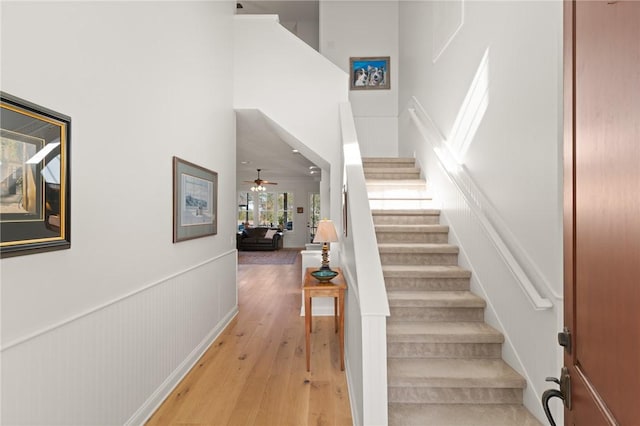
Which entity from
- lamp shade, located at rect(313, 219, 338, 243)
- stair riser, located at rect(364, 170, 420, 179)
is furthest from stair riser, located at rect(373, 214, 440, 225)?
stair riser, located at rect(364, 170, 420, 179)

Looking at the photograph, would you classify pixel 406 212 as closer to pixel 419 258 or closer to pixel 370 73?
pixel 419 258

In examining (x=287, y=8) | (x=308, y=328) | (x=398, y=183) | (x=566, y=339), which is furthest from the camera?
(x=287, y=8)

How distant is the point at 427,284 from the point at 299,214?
396 inches

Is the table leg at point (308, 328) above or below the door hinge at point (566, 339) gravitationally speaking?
below

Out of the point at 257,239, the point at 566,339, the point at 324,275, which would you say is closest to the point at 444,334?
the point at 324,275

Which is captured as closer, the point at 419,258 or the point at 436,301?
the point at 436,301

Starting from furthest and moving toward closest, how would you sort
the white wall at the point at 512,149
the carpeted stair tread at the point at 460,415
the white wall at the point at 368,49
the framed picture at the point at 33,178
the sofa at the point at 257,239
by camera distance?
the sofa at the point at 257,239, the white wall at the point at 368,49, the carpeted stair tread at the point at 460,415, the white wall at the point at 512,149, the framed picture at the point at 33,178

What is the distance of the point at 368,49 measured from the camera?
6.17 metres

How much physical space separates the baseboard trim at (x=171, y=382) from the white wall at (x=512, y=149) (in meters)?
2.44

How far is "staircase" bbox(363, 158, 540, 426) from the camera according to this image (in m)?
2.15

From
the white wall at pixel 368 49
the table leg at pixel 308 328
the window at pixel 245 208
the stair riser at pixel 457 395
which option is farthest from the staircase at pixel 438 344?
the window at pixel 245 208

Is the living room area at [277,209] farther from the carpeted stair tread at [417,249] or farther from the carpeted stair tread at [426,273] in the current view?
the carpeted stair tread at [426,273]

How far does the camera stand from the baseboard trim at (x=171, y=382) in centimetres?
224

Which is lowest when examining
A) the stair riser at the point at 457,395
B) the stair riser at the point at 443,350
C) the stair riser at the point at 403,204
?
the stair riser at the point at 457,395
